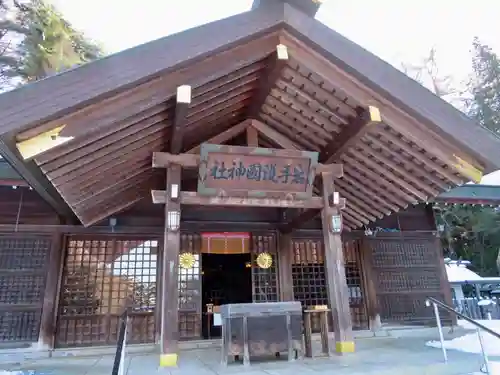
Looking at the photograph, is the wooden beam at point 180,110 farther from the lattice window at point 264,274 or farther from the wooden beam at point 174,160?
the lattice window at point 264,274

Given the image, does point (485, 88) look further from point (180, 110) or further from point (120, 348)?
point (120, 348)

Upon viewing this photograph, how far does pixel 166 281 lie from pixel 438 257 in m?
7.06

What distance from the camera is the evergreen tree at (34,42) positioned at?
14.4 metres

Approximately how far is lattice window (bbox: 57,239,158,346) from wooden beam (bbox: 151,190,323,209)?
2.69 meters

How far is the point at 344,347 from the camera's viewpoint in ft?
15.9

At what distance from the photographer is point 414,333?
25.2ft

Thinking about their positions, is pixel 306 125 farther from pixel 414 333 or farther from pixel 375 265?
pixel 414 333

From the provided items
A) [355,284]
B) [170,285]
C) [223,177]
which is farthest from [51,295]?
[355,284]

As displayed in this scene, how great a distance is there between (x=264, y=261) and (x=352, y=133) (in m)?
3.68

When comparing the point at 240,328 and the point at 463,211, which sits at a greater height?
the point at 463,211

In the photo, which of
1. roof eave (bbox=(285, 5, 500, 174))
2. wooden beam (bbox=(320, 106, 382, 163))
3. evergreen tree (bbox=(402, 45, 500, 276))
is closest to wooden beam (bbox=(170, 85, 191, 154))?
roof eave (bbox=(285, 5, 500, 174))

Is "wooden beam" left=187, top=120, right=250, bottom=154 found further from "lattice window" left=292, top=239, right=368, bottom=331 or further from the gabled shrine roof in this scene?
"lattice window" left=292, top=239, right=368, bottom=331

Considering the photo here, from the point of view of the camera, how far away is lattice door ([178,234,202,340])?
22.8ft

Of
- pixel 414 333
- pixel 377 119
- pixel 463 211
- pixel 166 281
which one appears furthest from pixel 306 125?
pixel 463 211
